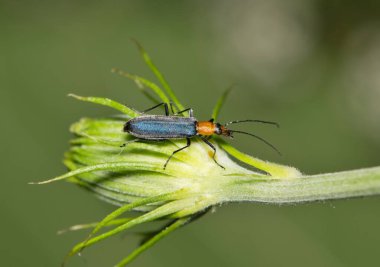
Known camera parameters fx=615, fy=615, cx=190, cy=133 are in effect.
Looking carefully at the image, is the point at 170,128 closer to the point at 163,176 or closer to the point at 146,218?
the point at 163,176

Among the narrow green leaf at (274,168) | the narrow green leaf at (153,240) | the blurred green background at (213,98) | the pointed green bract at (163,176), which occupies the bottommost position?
the narrow green leaf at (153,240)

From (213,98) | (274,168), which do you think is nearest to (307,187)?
(274,168)

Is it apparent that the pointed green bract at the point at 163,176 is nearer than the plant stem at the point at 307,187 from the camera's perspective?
No

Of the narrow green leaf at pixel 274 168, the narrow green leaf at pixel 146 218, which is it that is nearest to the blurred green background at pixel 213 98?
the narrow green leaf at pixel 146 218

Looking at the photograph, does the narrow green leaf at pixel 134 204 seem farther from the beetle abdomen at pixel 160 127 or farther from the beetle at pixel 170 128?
the beetle abdomen at pixel 160 127

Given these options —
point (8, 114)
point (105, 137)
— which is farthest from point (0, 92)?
point (105, 137)

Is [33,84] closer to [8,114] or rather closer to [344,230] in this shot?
[8,114]
